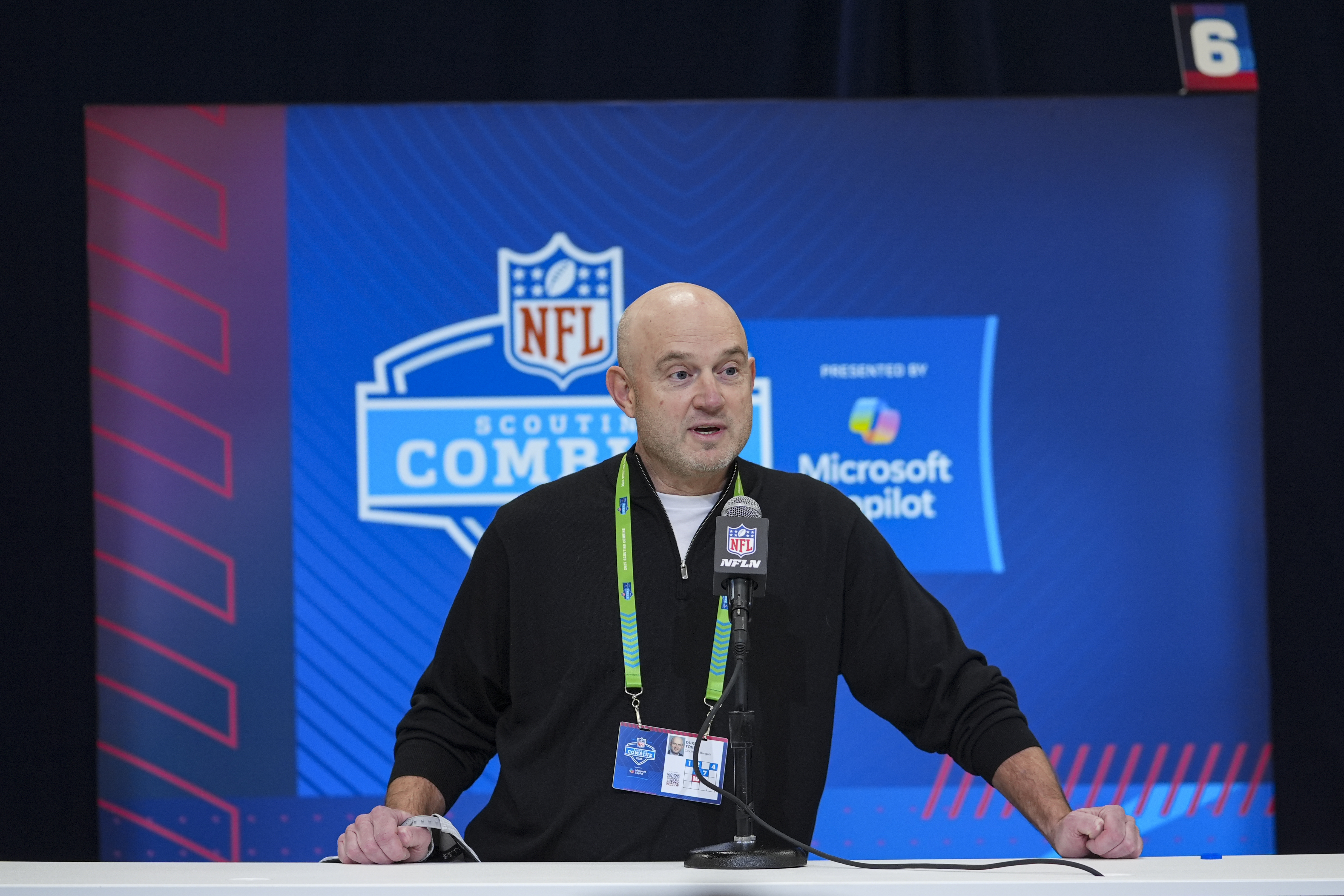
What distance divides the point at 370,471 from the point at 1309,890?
2448 mm

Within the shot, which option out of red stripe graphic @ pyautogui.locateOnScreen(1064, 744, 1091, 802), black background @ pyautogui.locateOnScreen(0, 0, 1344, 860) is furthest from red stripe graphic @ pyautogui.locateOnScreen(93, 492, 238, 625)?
red stripe graphic @ pyautogui.locateOnScreen(1064, 744, 1091, 802)

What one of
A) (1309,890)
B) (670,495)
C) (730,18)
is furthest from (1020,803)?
(730,18)

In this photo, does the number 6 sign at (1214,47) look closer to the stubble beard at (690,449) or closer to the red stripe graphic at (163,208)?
the stubble beard at (690,449)

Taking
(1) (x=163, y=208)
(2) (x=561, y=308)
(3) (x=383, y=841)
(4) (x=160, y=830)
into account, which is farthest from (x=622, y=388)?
(4) (x=160, y=830)

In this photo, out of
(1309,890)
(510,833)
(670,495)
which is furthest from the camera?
(670,495)

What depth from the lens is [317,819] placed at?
3.22 meters

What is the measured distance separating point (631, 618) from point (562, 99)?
213 centimetres

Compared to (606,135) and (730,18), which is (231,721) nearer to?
(606,135)

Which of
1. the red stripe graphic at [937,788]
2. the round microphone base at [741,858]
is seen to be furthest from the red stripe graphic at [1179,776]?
the round microphone base at [741,858]

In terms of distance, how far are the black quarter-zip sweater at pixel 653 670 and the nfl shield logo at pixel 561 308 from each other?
1.08m

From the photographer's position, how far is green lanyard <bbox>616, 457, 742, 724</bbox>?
1.99 meters

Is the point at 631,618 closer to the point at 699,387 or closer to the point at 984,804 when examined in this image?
the point at 699,387

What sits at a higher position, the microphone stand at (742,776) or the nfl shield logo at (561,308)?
the nfl shield logo at (561,308)

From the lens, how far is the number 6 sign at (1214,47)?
328 cm
